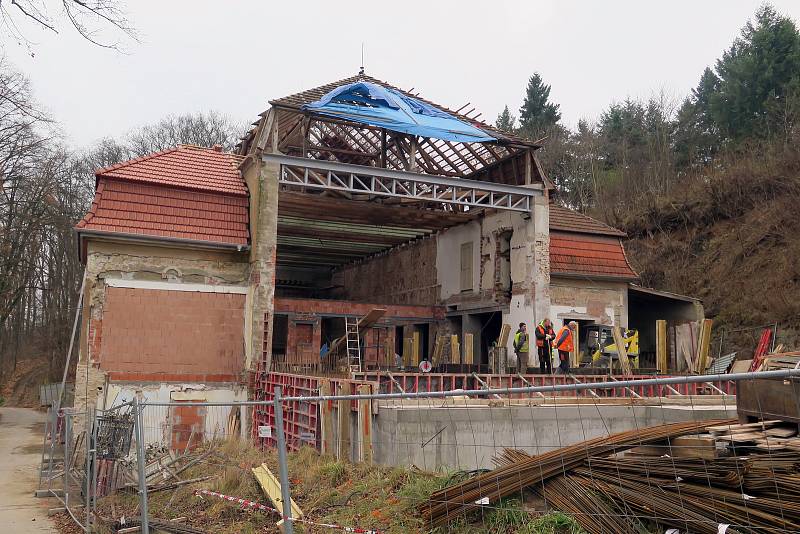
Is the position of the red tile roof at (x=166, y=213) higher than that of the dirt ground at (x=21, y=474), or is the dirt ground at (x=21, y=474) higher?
the red tile roof at (x=166, y=213)

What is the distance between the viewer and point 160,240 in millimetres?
22625

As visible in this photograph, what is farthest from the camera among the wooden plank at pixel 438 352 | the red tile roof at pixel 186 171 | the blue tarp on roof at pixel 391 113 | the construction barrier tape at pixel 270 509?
the wooden plank at pixel 438 352

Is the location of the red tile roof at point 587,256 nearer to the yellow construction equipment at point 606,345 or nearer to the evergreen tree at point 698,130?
the yellow construction equipment at point 606,345

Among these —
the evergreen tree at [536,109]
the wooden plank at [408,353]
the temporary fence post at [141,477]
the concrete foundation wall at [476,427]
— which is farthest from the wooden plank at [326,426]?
the evergreen tree at [536,109]

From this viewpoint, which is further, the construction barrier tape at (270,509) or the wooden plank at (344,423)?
the wooden plank at (344,423)

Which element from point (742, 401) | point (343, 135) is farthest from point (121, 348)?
point (742, 401)

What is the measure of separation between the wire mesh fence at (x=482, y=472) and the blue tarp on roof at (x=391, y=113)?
1025 cm

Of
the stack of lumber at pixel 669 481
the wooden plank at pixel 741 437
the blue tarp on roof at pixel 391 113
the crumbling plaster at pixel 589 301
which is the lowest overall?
the stack of lumber at pixel 669 481

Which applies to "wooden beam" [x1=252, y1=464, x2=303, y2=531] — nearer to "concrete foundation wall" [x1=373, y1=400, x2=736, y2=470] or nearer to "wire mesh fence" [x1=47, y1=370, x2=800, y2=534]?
"wire mesh fence" [x1=47, y1=370, x2=800, y2=534]

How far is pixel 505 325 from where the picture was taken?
26.2 metres

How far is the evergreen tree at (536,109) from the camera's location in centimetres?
6294

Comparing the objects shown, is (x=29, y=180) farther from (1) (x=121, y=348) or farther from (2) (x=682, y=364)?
(2) (x=682, y=364)

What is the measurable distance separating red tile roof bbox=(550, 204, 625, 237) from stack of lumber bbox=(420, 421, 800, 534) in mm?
23528

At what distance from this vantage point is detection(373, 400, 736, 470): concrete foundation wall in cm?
1320
